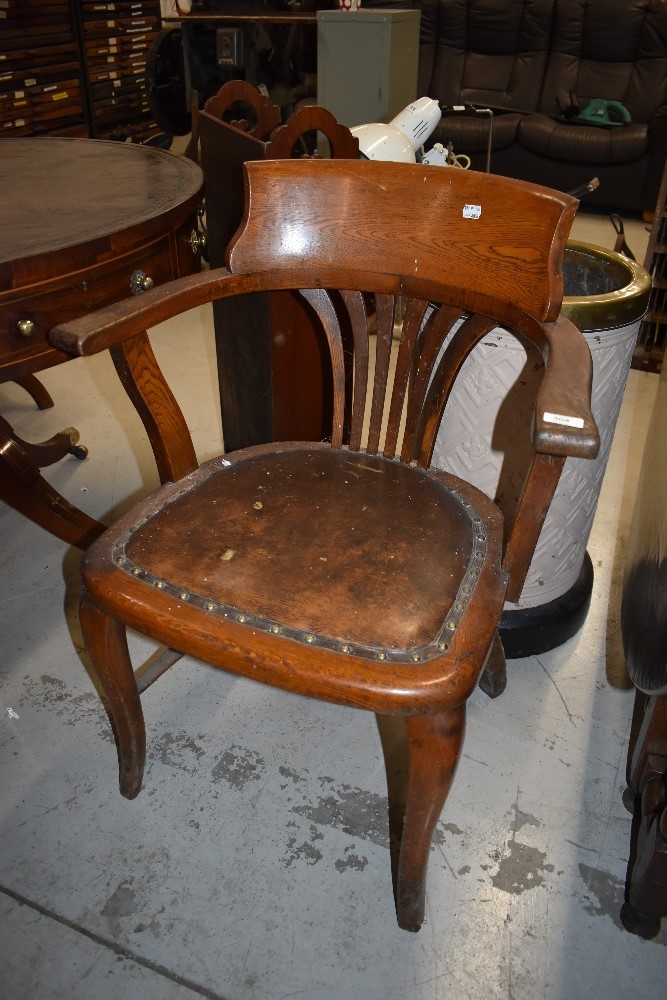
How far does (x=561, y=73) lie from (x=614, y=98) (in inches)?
16.3

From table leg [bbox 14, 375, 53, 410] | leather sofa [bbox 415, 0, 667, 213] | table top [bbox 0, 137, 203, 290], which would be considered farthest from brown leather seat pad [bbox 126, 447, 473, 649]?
leather sofa [bbox 415, 0, 667, 213]

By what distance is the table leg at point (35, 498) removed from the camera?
168 cm

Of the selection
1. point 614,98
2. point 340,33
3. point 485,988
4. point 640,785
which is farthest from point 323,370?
point 614,98

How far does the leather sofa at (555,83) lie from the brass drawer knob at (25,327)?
3.85 meters

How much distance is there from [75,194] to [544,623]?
1200 mm

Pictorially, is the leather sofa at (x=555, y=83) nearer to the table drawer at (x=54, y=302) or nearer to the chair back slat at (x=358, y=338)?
the chair back slat at (x=358, y=338)

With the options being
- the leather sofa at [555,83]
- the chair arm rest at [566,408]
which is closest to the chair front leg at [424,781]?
the chair arm rest at [566,408]

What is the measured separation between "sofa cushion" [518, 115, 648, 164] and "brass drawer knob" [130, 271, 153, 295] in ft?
13.1

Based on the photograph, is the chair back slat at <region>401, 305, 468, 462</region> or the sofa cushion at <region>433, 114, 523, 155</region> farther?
the sofa cushion at <region>433, 114, 523, 155</region>

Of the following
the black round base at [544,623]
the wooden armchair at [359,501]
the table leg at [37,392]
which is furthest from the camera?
the table leg at [37,392]

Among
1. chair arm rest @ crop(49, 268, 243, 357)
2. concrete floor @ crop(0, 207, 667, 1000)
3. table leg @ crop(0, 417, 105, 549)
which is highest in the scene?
chair arm rest @ crop(49, 268, 243, 357)

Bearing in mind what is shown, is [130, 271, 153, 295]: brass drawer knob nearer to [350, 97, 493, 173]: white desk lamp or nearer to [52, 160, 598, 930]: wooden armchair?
[52, 160, 598, 930]: wooden armchair

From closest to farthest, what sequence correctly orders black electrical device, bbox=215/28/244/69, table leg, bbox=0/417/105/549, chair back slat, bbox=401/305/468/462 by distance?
chair back slat, bbox=401/305/468/462, table leg, bbox=0/417/105/549, black electrical device, bbox=215/28/244/69

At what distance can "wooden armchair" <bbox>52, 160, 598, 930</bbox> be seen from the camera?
0.90 meters
